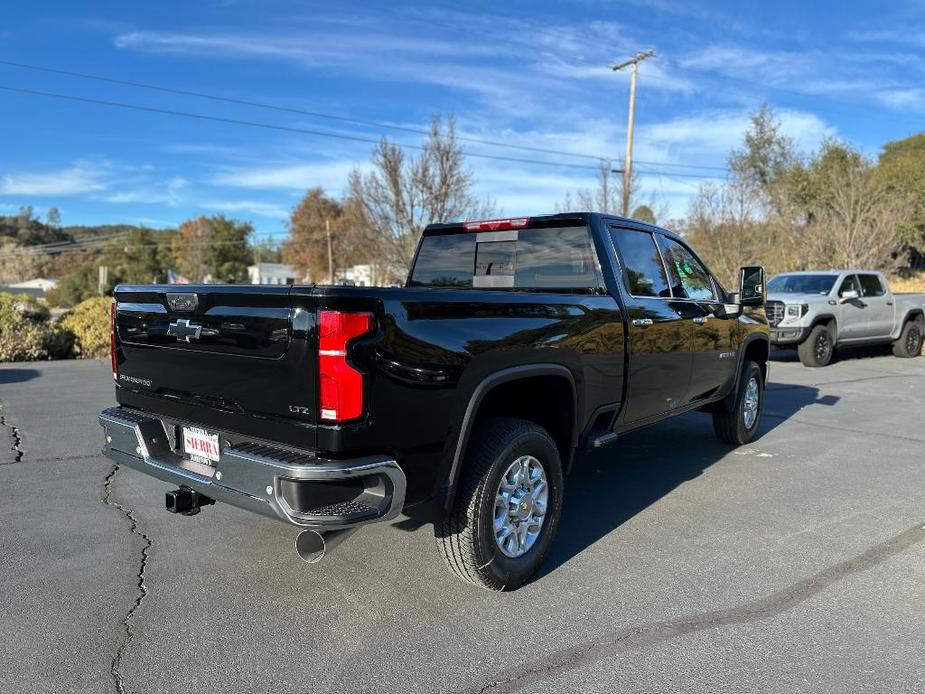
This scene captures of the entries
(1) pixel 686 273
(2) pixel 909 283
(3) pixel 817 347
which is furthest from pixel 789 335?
(2) pixel 909 283

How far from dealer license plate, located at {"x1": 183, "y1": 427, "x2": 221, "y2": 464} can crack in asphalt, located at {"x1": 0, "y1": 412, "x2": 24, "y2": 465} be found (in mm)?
3389

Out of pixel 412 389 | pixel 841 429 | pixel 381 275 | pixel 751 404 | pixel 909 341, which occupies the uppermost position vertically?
pixel 381 275

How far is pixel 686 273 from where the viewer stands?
5.40 metres

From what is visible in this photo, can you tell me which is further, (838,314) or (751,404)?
(838,314)

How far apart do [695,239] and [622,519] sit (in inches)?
869

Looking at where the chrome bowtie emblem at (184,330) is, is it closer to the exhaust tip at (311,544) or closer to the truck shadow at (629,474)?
the exhaust tip at (311,544)

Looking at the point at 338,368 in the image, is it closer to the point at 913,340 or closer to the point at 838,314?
the point at 838,314

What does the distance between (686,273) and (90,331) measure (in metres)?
12.3

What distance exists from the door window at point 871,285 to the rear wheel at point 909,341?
1.21 meters

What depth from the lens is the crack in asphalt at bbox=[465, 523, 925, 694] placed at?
9.01ft

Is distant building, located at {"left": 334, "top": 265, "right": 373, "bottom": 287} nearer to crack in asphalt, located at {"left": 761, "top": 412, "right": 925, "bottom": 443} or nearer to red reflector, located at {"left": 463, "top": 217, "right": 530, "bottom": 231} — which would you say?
crack in asphalt, located at {"left": 761, "top": 412, "right": 925, "bottom": 443}

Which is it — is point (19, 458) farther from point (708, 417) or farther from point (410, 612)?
point (708, 417)

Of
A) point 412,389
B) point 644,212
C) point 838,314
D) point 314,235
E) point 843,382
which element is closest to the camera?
point 412,389

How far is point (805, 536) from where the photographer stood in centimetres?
424
